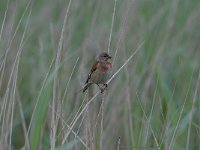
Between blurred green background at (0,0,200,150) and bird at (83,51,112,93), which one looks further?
blurred green background at (0,0,200,150)

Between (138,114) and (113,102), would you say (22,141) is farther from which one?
(138,114)

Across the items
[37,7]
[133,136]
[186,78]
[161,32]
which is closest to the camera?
[133,136]

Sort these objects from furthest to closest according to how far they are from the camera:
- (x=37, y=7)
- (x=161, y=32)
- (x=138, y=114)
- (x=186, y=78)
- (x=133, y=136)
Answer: (x=37, y=7) → (x=161, y=32) → (x=186, y=78) → (x=138, y=114) → (x=133, y=136)

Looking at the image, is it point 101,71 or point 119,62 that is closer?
point 101,71

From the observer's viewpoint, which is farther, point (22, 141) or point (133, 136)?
point (22, 141)

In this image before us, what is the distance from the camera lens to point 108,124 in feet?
11.8

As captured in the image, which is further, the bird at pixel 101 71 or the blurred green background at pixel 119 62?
the blurred green background at pixel 119 62

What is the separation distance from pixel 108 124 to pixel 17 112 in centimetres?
98

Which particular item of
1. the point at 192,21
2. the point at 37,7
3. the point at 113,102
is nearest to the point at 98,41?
the point at 113,102

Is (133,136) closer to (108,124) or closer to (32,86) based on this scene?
(108,124)

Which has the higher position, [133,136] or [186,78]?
[186,78]

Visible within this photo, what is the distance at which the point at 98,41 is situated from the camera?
407 centimetres

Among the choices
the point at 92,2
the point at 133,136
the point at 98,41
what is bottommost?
the point at 133,136

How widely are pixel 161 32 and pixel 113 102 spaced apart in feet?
3.02
